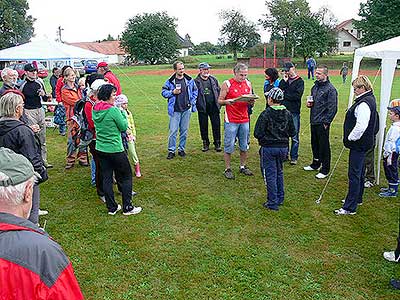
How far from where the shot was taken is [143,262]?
13.6 feet

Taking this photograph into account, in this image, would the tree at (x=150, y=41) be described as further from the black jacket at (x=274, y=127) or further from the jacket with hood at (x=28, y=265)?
the jacket with hood at (x=28, y=265)

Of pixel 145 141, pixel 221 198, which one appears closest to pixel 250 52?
pixel 145 141

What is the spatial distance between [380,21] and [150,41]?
31.2 meters

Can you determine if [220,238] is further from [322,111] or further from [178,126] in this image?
[178,126]

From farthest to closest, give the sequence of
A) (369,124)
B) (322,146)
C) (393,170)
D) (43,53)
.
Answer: (43,53)
(322,146)
(393,170)
(369,124)

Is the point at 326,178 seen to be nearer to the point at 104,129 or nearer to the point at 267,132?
the point at 267,132

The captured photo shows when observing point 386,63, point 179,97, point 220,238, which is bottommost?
point 220,238

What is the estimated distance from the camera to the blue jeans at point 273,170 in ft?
17.3

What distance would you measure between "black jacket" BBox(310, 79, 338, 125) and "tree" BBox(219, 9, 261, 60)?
57.6 metres

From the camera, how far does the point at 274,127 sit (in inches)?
206

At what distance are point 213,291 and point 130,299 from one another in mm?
775

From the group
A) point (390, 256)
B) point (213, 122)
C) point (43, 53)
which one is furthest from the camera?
point (43, 53)

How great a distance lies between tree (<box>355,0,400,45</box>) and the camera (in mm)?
36781

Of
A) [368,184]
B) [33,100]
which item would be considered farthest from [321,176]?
[33,100]
